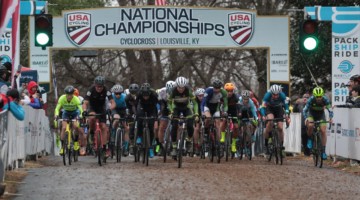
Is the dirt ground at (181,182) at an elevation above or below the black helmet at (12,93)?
below

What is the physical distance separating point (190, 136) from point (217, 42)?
12.3 metres

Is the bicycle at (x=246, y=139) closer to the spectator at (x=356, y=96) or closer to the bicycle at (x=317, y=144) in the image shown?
the bicycle at (x=317, y=144)

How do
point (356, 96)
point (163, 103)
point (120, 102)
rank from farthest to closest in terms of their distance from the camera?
point (120, 102)
point (163, 103)
point (356, 96)

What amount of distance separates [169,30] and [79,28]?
272 centimetres

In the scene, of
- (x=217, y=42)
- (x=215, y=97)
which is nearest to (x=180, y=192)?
(x=215, y=97)

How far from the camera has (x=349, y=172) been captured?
67.2 ft

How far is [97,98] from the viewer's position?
21.8 metres

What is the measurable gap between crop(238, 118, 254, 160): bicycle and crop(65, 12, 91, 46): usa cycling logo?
8840mm

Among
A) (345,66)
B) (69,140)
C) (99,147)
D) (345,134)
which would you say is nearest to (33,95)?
(69,140)

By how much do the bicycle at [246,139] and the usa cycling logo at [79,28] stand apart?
8840mm

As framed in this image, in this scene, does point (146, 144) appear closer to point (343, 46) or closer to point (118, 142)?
point (118, 142)

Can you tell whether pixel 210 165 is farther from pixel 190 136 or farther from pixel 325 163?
pixel 325 163

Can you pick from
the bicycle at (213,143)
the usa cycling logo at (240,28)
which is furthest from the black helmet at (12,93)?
the usa cycling logo at (240,28)

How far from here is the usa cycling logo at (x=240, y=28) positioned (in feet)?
109
